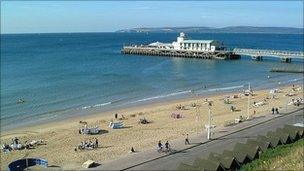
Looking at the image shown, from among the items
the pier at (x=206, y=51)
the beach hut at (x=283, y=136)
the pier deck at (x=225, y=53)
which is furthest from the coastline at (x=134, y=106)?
the pier at (x=206, y=51)

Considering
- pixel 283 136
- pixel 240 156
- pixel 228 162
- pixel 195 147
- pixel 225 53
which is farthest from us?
pixel 225 53

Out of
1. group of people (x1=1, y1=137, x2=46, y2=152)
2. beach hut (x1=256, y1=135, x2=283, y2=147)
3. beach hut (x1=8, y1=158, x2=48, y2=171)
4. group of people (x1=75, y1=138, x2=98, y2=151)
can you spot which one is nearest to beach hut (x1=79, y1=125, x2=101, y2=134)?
group of people (x1=1, y1=137, x2=46, y2=152)

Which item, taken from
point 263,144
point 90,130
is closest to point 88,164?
point 263,144

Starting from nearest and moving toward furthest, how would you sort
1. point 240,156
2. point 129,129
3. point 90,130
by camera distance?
1. point 240,156
2. point 90,130
3. point 129,129

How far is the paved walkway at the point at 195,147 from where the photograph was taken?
2295cm

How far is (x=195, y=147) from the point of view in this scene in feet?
85.0

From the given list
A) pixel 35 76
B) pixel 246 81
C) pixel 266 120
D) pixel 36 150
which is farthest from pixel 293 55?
pixel 36 150

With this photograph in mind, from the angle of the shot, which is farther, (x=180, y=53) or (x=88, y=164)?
(x=180, y=53)

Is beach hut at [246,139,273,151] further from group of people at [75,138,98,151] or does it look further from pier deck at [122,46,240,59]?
pier deck at [122,46,240,59]

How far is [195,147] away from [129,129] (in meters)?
8.54

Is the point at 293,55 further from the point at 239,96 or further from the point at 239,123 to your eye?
the point at 239,123

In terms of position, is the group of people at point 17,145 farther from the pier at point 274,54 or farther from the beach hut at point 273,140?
the pier at point 274,54

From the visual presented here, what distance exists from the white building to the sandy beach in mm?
46344

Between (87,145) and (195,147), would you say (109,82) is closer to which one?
(87,145)
